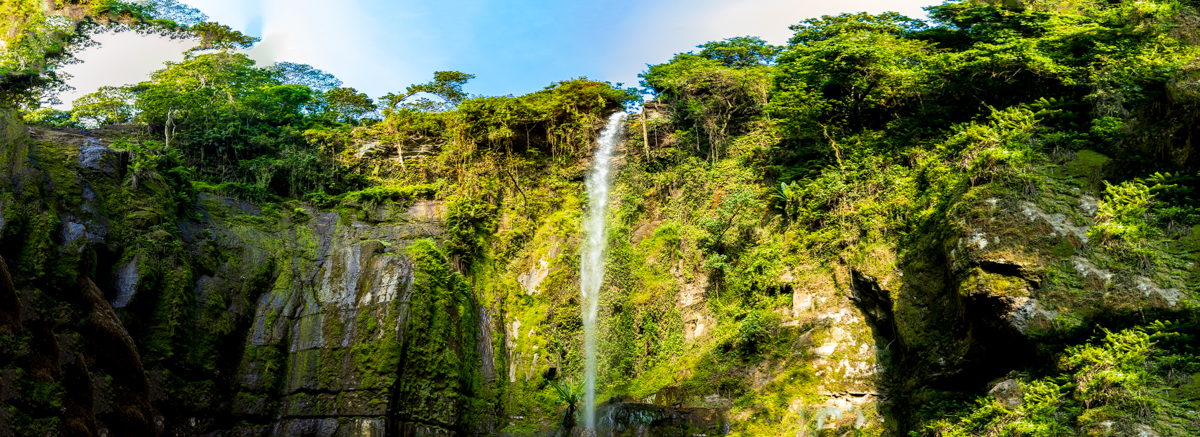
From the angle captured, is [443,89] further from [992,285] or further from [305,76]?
[992,285]

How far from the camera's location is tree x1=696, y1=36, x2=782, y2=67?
2567 cm

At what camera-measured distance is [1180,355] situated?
10117mm

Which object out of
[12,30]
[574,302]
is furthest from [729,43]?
[12,30]

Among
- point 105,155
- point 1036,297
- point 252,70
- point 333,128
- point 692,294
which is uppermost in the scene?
point 252,70

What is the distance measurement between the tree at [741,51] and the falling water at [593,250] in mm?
4114

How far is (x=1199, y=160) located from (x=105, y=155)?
24.4 m

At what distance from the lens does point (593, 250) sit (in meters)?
23.0

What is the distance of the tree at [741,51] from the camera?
2567cm

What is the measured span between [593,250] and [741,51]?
9546 mm

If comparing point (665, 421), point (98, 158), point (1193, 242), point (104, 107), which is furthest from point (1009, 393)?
point (104, 107)

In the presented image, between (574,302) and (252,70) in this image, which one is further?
(252,70)

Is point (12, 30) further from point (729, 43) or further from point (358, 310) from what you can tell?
point (729, 43)

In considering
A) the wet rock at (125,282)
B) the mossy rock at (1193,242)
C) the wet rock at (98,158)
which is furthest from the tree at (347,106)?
the mossy rock at (1193,242)

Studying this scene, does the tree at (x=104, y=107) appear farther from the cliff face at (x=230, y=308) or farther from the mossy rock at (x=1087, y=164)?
the mossy rock at (x=1087, y=164)
